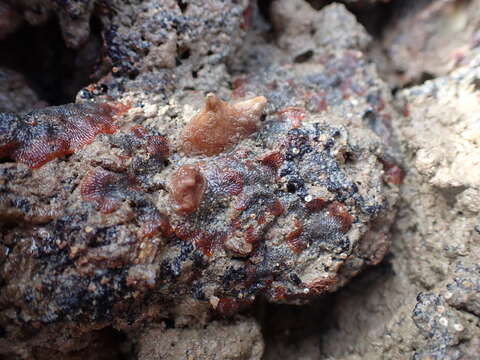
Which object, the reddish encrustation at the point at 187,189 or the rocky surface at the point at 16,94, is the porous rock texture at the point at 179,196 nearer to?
the reddish encrustation at the point at 187,189

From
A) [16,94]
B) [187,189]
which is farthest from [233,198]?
[16,94]

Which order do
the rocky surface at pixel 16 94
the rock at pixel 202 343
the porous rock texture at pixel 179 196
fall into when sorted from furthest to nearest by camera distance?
the rocky surface at pixel 16 94
the rock at pixel 202 343
the porous rock texture at pixel 179 196

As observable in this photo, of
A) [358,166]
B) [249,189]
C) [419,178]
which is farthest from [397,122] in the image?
[249,189]

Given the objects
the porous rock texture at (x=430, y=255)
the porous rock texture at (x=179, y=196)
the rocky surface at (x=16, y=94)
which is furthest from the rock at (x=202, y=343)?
the rocky surface at (x=16, y=94)

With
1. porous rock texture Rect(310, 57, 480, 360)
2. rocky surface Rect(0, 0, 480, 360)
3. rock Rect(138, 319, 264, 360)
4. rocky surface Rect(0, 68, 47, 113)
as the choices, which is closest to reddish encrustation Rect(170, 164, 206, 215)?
rocky surface Rect(0, 0, 480, 360)

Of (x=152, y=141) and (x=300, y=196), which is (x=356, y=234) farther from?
(x=152, y=141)

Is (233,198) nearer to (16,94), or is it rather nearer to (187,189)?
(187,189)

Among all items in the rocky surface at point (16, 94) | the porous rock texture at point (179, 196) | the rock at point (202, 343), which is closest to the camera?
the porous rock texture at point (179, 196)

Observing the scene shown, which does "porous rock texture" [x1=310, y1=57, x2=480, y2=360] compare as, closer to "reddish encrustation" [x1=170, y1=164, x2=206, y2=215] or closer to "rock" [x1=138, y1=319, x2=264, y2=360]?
"rock" [x1=138, y1=319, x2=264, y2=360]
